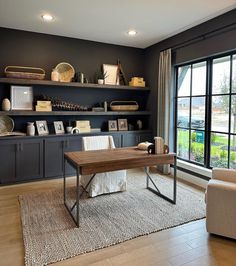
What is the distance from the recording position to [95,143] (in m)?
3.43

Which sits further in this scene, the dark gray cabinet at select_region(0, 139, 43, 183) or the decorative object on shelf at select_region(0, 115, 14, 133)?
the decorative object on shelf at select_region(0, 115, 14, 133)

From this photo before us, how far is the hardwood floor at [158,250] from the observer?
1889 millimetres

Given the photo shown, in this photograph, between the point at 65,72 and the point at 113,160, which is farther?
the point at 65,72

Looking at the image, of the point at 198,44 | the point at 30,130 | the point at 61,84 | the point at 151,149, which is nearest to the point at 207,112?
the point at 198,44

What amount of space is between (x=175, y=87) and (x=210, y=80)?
0.80 metres

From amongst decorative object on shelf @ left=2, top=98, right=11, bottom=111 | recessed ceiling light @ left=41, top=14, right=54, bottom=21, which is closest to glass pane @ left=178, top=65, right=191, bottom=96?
recessed ceiling light @ left=41, top=14, right=54, bottom=21

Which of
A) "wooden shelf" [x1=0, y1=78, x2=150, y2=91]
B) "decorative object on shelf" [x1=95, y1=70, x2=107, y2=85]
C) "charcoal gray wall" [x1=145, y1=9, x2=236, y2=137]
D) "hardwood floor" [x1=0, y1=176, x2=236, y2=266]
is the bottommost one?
"hardwood floor" [x1=0, y1=176, x2=236, y2=266]

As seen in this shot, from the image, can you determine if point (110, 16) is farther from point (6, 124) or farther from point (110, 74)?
point (6, 124)

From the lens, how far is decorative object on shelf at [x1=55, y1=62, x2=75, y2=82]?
4.25 meters

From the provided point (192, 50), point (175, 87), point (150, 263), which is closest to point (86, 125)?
point (175, 87)

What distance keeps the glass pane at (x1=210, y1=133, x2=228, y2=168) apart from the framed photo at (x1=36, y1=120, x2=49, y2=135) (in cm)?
284

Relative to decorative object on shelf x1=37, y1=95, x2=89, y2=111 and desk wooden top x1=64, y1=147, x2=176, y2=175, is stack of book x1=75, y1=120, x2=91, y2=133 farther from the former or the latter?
desk wooden top x1=64, y1=147, x2=176, y2=175

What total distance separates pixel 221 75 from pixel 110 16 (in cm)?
189

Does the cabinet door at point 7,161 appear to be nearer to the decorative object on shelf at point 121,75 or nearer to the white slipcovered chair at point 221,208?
the decorative object on shelf at point 121,75
